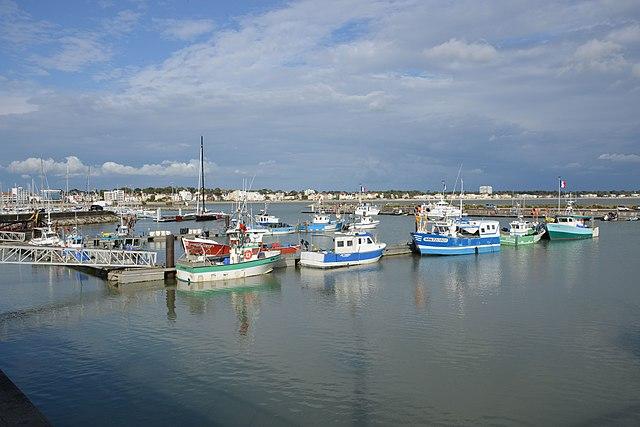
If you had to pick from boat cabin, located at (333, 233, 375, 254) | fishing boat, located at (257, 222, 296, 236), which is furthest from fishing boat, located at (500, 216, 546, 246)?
fishing boat, located at (257, 222, 296, 236)

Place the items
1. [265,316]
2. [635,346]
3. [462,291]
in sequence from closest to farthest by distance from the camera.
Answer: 1. [635,346]
2. [265,316]
3. [462,291]

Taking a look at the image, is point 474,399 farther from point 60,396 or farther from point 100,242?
point 100,242

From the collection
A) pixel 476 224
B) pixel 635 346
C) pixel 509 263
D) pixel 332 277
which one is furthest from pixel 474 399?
pixel 476 224

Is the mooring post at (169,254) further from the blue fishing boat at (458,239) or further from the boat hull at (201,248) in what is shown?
the blue fishing boat at (458,239)

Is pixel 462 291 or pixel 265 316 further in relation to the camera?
pixel 462 291

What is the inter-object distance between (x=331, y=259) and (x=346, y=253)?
58.0 inches

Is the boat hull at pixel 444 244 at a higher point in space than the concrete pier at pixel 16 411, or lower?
higher

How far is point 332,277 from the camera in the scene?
35.6 metres

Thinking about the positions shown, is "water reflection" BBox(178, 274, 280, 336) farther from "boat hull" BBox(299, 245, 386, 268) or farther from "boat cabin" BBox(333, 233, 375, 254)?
"boat cabin" BBox(333, 233, 375, 254)

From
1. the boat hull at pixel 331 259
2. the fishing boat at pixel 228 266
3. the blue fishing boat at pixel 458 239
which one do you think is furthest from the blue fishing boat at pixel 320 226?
the fishing boat at pixel 228 266

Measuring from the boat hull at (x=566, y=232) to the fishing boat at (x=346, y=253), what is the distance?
25.6 m

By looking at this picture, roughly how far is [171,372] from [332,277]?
19.3 meters

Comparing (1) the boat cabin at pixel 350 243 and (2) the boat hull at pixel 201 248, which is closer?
(2) the boat hull at pixel 201 248

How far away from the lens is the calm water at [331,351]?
14.5 metres
